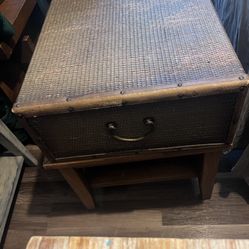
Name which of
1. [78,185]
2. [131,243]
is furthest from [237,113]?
[78,185]

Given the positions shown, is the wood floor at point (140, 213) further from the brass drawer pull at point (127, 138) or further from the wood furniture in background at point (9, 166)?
the brass drawer pull at point (127, 138)

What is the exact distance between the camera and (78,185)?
87 centimetres

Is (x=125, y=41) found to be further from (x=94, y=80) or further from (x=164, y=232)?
(x=164, y=232)

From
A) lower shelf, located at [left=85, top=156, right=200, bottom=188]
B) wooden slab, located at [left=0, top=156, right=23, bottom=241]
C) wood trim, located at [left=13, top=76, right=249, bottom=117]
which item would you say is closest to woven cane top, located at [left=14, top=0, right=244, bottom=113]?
wood trim, located at [left=13, top=76, right=249, bottom=117]

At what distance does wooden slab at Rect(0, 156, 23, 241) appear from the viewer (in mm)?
1000

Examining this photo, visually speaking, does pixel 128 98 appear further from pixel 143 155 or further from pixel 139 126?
pixel 143 155

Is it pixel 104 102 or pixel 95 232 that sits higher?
pixel 104 102

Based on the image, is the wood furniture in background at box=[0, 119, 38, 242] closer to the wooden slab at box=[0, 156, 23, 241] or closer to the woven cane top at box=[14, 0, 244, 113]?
the wooden slab at box=[0, 156, 23, 241]

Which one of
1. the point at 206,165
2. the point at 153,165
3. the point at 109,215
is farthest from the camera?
the point at 109,215

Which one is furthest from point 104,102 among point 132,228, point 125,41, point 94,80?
point 132,228

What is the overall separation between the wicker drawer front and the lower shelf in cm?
24

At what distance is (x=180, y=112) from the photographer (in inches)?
22.9

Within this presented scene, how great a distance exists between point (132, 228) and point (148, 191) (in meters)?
A: 0.15

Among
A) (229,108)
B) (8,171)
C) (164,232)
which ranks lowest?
(164,232)
